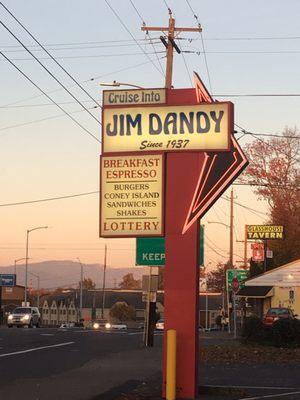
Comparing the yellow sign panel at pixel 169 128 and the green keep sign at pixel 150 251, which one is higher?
the yellow sign panel at pixel 169 128

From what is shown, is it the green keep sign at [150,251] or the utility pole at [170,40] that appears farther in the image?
the utility pole at [170,40]

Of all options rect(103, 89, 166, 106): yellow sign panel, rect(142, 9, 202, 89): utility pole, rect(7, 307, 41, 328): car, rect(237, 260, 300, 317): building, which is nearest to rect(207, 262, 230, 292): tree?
rect(237, 260, 300, 317): building

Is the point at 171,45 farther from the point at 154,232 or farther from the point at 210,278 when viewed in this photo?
the point at 210,278

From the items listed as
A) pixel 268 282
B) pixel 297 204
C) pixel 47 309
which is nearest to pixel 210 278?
pixel 47 309

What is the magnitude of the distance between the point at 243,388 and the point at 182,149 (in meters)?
4.64

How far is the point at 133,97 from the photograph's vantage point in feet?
43.6

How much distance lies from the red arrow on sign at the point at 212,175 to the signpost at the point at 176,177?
2 centimetres

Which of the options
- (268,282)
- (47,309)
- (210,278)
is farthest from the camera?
(47,309)

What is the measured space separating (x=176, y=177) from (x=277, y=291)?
139ft

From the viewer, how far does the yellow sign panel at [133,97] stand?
13109 mm

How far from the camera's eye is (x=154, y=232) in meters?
12.5

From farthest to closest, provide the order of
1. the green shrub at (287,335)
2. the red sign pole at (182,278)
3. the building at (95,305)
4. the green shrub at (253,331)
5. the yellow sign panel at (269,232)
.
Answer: the building at (95,305), the yellow sign panel at (269,232), the green shrub at (253,331), the green shrub at (287,335), the red sign pole at (182,278)

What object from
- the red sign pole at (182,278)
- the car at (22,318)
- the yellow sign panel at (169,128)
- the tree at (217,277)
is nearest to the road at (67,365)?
the red sign pole at (182,278)

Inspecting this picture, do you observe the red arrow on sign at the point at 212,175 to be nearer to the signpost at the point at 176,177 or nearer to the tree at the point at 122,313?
the signpost at the point at 176,177
